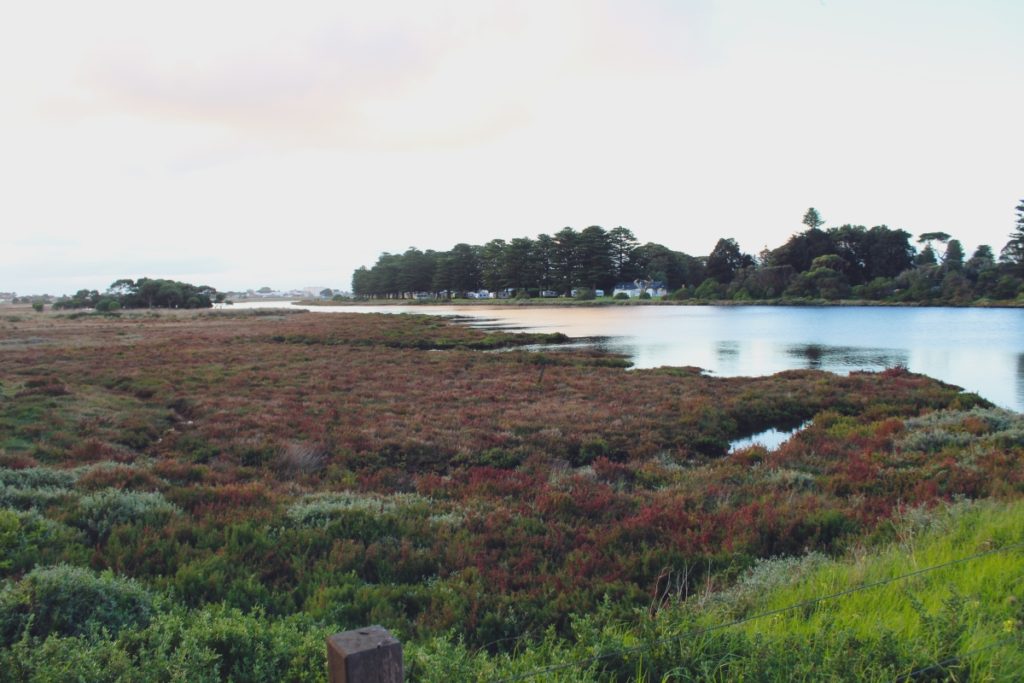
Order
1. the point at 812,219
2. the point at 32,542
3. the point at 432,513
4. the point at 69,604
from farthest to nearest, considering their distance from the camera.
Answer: the point at 812,219 < the point at 432,513 < the point at 32,542 < the point at 69,604

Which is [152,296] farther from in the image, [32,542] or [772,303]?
[32,542]

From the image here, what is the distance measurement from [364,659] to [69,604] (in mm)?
4227

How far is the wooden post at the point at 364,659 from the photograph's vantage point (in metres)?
2.95

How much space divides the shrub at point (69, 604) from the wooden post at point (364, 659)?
11.0 ft

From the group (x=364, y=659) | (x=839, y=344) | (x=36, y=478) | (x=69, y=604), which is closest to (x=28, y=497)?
(x=36, y=478)

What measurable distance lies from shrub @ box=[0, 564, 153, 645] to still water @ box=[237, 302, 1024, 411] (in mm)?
28581

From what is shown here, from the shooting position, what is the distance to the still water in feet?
114

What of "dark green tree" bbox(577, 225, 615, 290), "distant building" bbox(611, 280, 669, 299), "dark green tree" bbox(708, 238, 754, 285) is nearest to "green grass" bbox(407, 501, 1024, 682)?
"dark green tree" bbox(577, 225, 615, 290)

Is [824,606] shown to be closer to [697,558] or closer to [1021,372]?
[697,558]

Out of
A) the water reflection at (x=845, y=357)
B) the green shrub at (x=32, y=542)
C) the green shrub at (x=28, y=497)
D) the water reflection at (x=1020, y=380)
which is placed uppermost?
the green shrub at (x=32, y=542)

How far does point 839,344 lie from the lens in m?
49.2

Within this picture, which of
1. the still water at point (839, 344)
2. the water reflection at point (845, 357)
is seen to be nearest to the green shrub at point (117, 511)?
the still water at point (839, 344)

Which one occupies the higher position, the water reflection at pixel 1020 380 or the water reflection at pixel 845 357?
the water reflection at pixel 845 357

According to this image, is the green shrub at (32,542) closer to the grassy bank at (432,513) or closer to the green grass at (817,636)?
the grassy bank at (432,513)
